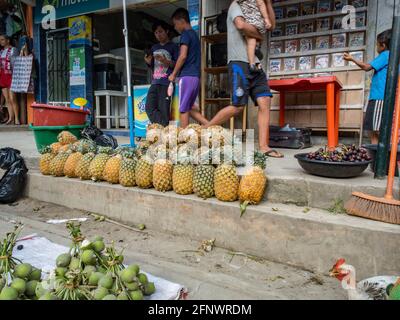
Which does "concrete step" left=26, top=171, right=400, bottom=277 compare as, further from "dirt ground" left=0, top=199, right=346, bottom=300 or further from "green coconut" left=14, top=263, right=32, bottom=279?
"green coconut" left=14, top=263, right=32, bottom=279

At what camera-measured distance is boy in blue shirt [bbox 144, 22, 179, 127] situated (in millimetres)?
4988

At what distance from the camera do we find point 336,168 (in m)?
2.30

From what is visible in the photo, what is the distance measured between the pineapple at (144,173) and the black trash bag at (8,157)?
198 centimetres

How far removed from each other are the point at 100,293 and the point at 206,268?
3.07ft

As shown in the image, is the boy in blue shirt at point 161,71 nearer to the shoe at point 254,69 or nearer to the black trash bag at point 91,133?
the black trash bag at point 91,133

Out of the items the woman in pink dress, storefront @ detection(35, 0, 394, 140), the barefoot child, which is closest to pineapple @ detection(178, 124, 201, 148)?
the barefoot child

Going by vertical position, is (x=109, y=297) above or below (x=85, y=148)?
below

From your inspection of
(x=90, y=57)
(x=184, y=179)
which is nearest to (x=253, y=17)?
(x=184, y=179)

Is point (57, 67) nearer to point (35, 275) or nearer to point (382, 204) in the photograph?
point (35, 275)

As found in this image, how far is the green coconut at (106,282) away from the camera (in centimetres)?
145

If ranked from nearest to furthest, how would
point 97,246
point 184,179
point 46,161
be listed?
point 97,246, point 184,179, point 46,161

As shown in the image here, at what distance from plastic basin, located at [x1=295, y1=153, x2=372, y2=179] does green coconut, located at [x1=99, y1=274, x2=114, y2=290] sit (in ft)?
5.29

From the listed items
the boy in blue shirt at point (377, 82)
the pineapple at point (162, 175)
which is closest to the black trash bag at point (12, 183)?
the pineapple at point (162, 175)
